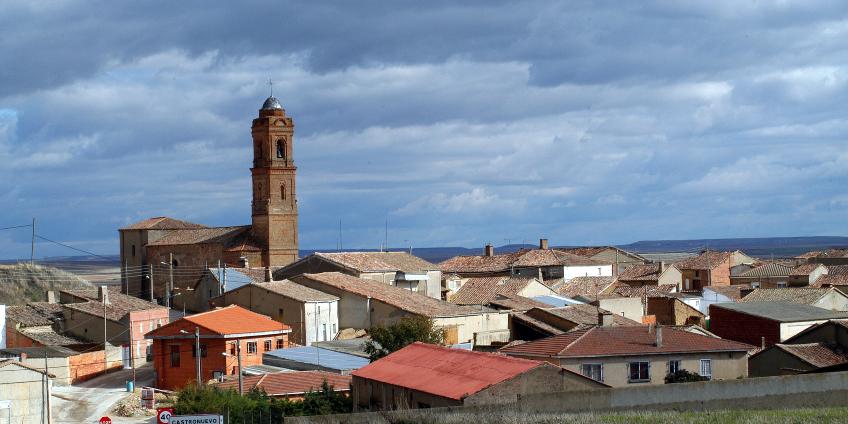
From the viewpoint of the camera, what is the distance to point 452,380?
28625 millimetres

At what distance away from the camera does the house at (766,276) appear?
74000mm

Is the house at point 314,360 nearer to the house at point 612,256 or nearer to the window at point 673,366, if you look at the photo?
the window at point 673,366

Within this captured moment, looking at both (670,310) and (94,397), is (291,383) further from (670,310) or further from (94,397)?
(670,310)

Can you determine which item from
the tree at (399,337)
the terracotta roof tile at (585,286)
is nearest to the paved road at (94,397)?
the tree at (399,337)

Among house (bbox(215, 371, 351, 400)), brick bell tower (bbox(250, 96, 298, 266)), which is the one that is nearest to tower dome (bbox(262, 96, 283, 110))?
brick bell tower (bbox(250, 96, 298, 266))

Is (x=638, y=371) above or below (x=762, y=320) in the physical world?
below

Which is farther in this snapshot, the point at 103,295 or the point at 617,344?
the point at 103,295

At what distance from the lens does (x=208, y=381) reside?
40.6 m

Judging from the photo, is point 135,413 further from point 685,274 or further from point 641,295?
point 685,274

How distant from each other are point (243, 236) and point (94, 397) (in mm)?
42072

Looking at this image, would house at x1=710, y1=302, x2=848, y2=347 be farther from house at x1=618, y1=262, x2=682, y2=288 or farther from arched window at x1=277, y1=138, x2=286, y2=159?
arched window at x1=277, y1=138, x2=286, y2=159

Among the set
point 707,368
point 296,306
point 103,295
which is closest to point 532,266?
point 103,295

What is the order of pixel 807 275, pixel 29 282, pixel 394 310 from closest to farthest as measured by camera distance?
1. pixel 394 310
2. pixel 807 275
3. pixel 29 282

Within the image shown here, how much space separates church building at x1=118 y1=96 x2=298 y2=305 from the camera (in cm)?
8025
